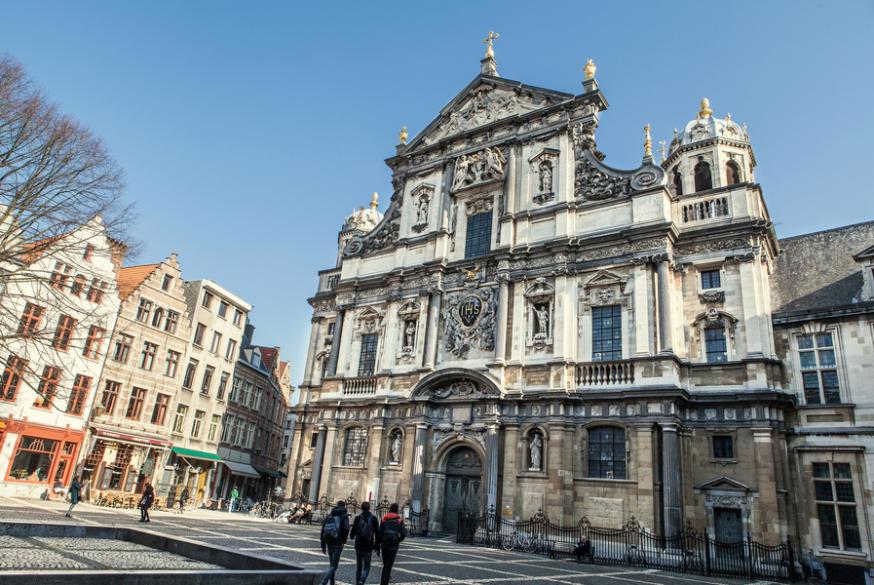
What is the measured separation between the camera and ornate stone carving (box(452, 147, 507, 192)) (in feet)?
96.0

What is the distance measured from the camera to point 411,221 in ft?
105

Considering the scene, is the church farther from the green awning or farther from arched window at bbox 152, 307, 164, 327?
arched window at bbox 152, 307, 164, 327

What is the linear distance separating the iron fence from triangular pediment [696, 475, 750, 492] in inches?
59.8

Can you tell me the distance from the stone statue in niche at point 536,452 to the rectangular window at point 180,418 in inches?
881

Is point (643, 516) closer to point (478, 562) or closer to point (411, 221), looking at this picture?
point (478, 562)

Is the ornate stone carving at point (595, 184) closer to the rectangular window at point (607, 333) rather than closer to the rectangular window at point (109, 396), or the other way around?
the rectangular window at point (607, 333)

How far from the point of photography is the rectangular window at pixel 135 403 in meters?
32.5

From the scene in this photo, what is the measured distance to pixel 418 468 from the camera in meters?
25.6

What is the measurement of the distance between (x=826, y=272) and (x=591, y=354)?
9.57 metres

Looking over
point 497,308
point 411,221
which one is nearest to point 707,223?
point 497,308

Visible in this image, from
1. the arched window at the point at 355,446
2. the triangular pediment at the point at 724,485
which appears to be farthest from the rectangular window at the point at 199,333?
the triangular pediment at the point at 724,485

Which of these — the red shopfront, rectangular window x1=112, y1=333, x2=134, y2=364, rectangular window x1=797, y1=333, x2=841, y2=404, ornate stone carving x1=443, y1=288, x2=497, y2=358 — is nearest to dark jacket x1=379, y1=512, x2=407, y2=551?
ornate stone carving x1=443, y1=288, x2=497, y2=358

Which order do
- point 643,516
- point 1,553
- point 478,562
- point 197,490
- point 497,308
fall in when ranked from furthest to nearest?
point 197,490
point 497,308
point 643,516
point 478,562
point 1,553

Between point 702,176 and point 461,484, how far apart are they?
17242mm
